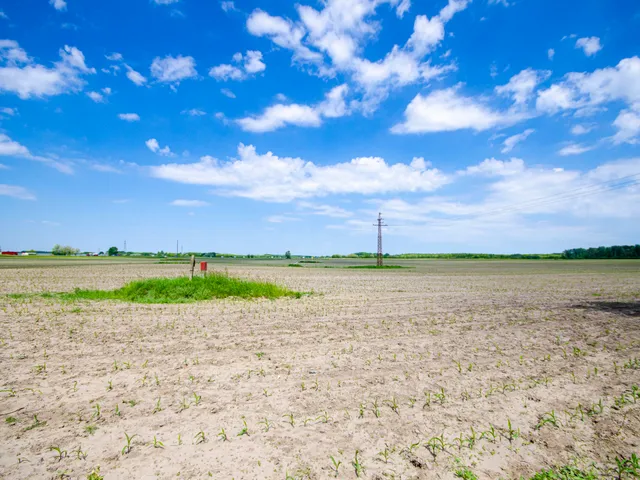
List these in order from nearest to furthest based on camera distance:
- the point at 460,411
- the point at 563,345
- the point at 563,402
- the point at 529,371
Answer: the point at 460,411 → the point at 563,402 → the point at 529,371 → the point at 563,345

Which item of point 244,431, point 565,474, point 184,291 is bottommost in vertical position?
point 565,474

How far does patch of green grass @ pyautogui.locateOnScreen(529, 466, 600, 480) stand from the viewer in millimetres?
3611

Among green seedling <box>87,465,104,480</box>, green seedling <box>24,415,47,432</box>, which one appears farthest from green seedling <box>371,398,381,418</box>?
green seedling <box>24,415,47,432</box>

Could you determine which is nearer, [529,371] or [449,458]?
[449,458]

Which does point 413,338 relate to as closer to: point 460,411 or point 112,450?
point 460,411

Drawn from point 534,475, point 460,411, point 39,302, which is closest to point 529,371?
point 460,411

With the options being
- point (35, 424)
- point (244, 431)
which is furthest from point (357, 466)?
point (35, 424)

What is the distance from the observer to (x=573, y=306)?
1493cm

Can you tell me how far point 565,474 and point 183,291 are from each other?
16.3 m

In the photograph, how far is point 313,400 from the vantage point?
210 inches

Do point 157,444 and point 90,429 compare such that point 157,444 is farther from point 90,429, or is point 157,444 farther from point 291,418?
point 291,418

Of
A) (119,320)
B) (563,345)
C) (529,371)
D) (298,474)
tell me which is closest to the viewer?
(298,474)

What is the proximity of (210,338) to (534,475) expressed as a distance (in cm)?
760

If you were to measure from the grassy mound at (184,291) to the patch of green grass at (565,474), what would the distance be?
15.0 m
